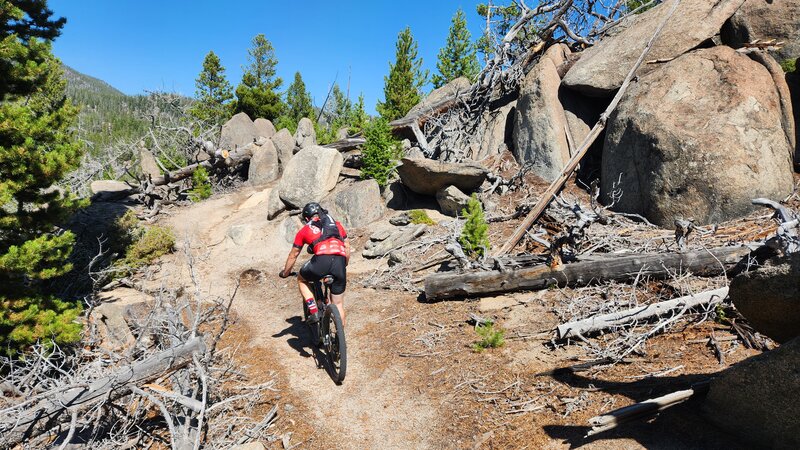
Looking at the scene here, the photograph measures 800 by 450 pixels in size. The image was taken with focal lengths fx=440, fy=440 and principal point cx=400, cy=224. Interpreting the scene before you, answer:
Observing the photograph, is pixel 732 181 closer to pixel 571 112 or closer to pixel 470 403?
pixel 571 112

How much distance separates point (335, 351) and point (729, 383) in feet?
16.7

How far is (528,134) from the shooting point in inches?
643

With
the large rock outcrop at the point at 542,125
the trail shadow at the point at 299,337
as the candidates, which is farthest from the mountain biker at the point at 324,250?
the large rock outcrop at the point at 542,125

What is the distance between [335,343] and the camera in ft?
22.9

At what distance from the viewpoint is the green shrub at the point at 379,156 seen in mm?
16625

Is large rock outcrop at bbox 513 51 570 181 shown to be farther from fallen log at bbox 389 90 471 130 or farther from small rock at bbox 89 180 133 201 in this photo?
small rock at bbox 89 180 133 201

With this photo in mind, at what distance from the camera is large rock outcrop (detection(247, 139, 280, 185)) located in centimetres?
2200

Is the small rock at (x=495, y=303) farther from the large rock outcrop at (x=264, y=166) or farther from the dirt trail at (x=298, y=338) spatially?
the large rock outcrop at (x=264, y=166)

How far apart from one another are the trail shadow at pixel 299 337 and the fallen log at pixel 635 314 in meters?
4.36

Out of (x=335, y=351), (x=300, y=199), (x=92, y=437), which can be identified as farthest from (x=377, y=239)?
(x=92, y=437)

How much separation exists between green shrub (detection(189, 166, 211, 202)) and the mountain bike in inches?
602

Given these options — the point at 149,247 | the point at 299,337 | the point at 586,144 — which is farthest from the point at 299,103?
the point at 299,337

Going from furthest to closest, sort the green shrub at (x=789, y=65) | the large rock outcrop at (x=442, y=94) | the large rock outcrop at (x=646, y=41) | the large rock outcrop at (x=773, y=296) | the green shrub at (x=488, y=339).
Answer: the large rock outcrop at (x=442, y=94)
the large rock outcrop at (x=646, y=41)
the green shrub at (x=789, y=65)
the green shrub at (x=488, y=339)
the large rock outcrop at (x=773, y=296)

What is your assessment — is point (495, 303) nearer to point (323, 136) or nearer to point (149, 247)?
point (149, 247)
